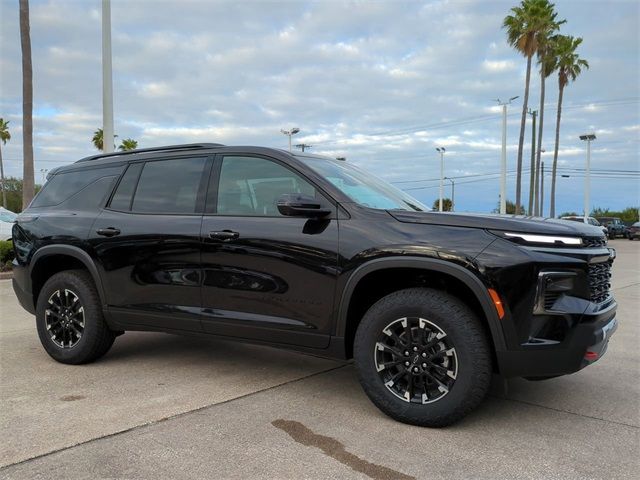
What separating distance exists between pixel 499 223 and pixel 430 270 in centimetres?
50

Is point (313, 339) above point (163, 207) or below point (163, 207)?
below

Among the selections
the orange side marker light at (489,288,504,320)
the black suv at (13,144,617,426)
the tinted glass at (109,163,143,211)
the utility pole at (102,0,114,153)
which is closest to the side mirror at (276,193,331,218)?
the black suv at (13,144,617,426)

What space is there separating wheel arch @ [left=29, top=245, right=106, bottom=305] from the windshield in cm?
209

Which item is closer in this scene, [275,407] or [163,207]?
[275,407]

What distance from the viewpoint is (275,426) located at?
3.52 metres

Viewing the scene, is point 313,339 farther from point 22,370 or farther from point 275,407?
point 22,370

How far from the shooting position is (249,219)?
4.09m

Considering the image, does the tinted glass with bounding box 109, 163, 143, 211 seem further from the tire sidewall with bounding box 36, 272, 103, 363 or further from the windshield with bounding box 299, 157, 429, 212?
the windshield with bounding box 299, 157, 429, 212

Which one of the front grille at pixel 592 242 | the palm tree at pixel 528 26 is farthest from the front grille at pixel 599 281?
the palm tree at pixel 528 26

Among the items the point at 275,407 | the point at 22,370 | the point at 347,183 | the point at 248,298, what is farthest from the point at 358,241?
the point at 22,370

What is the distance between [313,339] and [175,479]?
4.33ft

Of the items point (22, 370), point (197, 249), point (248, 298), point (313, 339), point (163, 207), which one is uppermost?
point (163, 207)

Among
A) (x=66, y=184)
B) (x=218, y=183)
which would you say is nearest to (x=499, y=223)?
(x=218, y=183)

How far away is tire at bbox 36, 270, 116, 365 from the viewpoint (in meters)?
4.79
